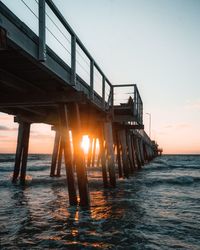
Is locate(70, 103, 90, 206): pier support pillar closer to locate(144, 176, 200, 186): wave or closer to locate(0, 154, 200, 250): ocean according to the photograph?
locate(0, 154, 200, 250): ocean

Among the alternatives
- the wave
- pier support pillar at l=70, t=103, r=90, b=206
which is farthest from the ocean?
the wave

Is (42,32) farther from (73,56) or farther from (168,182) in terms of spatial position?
(168,182)

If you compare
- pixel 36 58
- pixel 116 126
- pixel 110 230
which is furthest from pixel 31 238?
pixel 116 126

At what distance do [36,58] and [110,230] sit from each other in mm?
3687

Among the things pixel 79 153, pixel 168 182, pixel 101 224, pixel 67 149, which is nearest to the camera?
pixel 101 224

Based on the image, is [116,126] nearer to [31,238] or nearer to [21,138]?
[21,138]

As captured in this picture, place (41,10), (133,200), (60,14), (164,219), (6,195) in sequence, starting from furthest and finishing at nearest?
(6,195) → (133,200) → (164,219) → (60,14) → (41,10)

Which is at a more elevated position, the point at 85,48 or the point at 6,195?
the point at 85,48

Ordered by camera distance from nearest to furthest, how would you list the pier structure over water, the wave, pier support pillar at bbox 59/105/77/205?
1. the pier structure over water
2. pier support pillar at bbox 59/105/77/205
3. the wave

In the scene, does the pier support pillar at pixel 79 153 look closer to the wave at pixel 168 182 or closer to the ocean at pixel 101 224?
the ocean at pixel 101 224

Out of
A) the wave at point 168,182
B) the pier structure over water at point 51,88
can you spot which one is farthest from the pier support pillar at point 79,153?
the wave at point 168,182

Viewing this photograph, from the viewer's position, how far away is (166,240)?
18.6 ft

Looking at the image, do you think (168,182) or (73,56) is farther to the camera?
(168,182)

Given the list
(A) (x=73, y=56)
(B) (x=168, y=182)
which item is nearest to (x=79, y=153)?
(A) (x=73, y=56)
